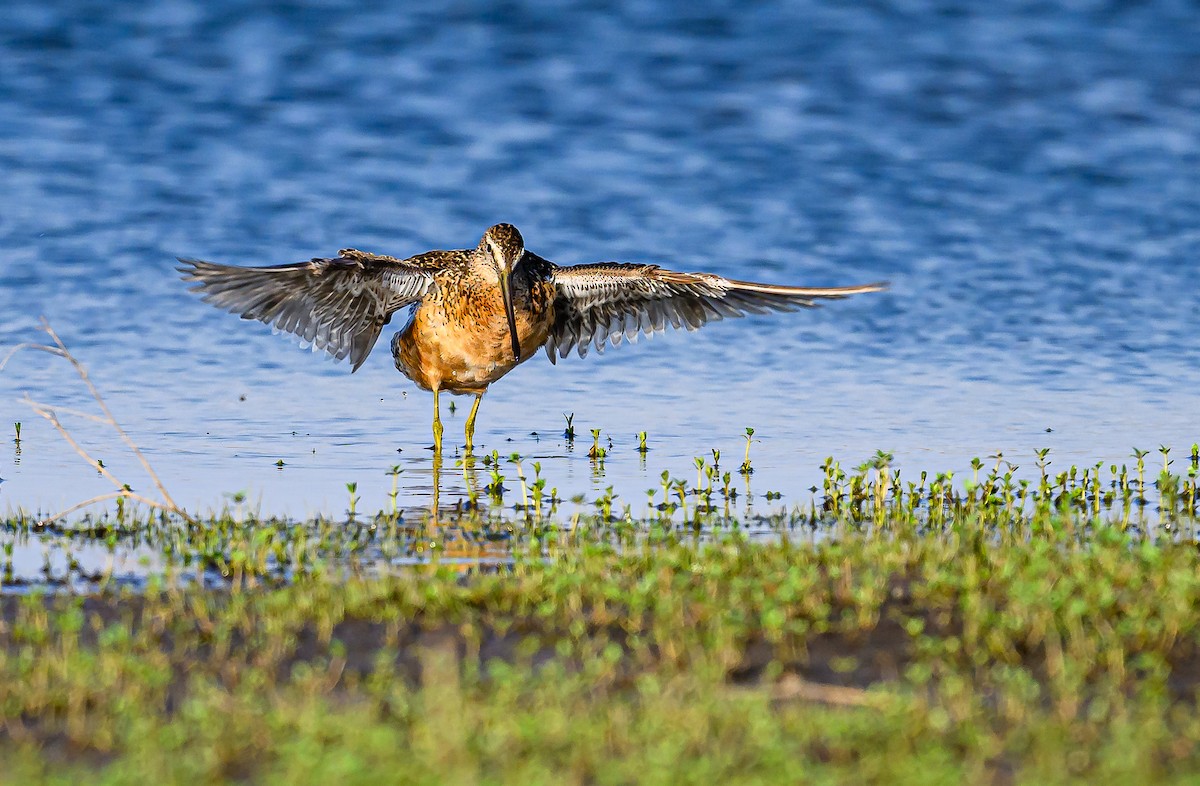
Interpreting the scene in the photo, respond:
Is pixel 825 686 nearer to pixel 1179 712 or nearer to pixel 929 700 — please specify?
pixel 929 700

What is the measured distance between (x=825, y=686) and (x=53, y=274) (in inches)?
500

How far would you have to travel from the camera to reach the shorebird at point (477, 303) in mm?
10648

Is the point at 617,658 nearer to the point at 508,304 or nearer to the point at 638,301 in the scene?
the point at 508,304

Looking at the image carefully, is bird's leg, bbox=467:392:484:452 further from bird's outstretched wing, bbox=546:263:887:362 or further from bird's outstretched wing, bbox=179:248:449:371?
bird's outstretched wing, bbox=179:248:449:371

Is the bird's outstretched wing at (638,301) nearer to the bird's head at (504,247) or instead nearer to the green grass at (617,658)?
the bird's head at (504,247)

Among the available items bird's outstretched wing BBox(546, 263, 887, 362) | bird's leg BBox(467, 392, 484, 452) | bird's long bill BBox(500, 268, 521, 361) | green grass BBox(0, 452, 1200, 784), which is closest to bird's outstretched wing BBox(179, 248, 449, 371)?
bird's long bill BBox(500, 268, 521, 361)

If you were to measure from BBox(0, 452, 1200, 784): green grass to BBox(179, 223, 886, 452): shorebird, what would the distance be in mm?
3105

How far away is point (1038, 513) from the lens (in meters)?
7.85

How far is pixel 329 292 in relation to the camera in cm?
1071

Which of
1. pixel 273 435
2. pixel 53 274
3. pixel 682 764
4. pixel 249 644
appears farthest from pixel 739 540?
pixel 53 274

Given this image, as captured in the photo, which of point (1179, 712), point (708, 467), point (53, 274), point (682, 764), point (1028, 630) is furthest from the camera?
point (53, 274)

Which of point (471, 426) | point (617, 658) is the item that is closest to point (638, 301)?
point (471, 426)

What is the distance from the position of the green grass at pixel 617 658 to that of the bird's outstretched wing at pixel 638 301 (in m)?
3.35

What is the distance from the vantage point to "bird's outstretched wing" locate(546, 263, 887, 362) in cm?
1092
